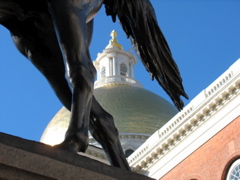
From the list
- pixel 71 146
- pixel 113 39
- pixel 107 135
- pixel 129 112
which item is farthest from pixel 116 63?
pixel 71 146

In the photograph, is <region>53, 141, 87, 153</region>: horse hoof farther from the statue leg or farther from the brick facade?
the brick facade

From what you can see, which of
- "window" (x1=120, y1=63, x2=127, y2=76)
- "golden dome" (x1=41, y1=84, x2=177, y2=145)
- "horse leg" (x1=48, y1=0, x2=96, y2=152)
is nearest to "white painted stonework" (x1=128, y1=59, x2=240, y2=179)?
"golden dome" (x1=41, y1=84, x2=177, y2=145)

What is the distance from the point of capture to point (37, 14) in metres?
3.40

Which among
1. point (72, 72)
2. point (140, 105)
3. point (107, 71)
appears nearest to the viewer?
point (72, 72)

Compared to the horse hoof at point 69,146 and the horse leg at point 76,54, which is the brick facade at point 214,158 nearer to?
the horse leg at point 76,54

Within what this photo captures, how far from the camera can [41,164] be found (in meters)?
2.43

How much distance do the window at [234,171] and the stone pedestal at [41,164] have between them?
22.5 meters

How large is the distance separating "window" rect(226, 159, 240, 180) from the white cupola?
1428 inches

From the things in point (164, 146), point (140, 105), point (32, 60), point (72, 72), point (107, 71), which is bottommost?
point (72, 72)

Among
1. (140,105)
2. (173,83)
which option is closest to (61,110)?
(140,105)

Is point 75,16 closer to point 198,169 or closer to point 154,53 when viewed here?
point 154,53

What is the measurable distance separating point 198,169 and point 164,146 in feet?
8.96

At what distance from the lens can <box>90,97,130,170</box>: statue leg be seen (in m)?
3.23

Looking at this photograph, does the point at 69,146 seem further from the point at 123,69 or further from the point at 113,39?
the point at 113,39
